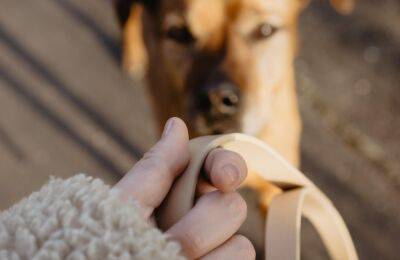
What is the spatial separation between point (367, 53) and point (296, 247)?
2035 mm

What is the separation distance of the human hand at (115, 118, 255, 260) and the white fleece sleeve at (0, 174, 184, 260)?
0.04 meters

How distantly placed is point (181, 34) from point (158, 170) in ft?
4.59

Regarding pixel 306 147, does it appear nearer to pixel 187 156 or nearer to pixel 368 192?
pixel 368 192

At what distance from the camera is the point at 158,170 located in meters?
0.68

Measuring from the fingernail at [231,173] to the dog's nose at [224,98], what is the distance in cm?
122

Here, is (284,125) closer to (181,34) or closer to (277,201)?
(181,34)

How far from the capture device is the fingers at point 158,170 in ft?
2.17

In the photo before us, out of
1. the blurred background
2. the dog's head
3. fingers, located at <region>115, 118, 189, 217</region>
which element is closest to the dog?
the dog's head

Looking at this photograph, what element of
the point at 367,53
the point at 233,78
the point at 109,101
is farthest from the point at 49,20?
the point at 367,53

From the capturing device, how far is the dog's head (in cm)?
188

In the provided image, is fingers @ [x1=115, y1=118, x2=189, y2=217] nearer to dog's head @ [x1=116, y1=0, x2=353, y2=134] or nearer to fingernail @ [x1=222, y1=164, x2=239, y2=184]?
fingernail @ [x1=222, y1=164, x2=239, y2=184]

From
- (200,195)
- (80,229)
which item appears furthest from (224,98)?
(80,229)

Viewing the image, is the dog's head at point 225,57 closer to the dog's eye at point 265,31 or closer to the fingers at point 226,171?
the dog's eye at point 265,31

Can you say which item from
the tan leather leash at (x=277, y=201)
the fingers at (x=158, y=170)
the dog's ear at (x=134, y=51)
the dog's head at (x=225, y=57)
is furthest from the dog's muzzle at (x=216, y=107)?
the fingers at (x=158, y=170)
